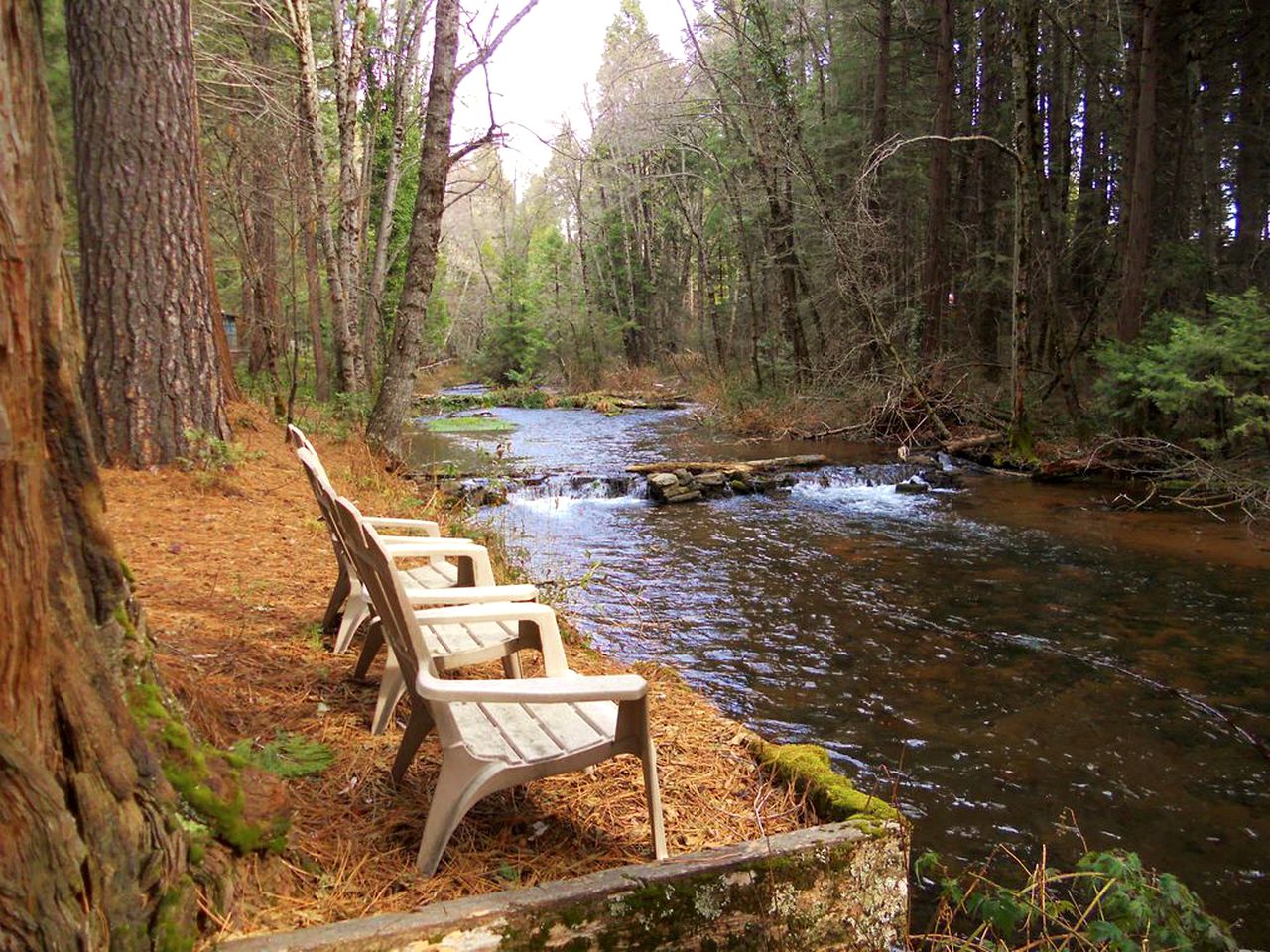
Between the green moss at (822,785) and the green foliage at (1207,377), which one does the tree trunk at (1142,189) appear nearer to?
the green foliage at (1207,377)

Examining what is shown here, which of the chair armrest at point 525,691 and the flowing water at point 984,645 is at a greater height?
the chair armrest at point 525,691

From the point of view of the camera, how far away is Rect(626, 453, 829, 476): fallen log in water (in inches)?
518

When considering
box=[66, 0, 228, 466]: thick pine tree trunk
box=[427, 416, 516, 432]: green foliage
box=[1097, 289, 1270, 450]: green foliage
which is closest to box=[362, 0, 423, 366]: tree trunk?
box=[427, 416, 516, 432]: green foliage

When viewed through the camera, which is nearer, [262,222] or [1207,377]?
[1207,377]

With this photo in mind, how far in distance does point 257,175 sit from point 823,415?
460 inches

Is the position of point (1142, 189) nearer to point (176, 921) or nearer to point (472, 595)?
point (472, 595)

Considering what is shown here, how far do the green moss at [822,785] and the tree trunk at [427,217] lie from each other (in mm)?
7244

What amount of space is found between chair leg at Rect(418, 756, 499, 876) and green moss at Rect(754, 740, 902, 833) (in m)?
1.24

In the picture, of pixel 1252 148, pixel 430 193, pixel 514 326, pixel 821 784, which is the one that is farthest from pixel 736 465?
pixel 514 326

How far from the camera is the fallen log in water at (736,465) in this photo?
13.2m

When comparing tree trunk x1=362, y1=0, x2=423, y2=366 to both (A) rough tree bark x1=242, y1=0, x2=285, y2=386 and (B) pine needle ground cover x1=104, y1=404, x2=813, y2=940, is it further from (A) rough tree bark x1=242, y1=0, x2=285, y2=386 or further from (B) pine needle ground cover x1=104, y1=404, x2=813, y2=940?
(B) pine needle ground cover x1=104, y1=404, x2=813, y2=940

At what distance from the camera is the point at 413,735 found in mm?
2680

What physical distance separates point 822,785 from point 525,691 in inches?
51.0

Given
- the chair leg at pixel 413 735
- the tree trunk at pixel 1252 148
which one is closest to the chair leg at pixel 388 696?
the chair leg at pixel 413 735
